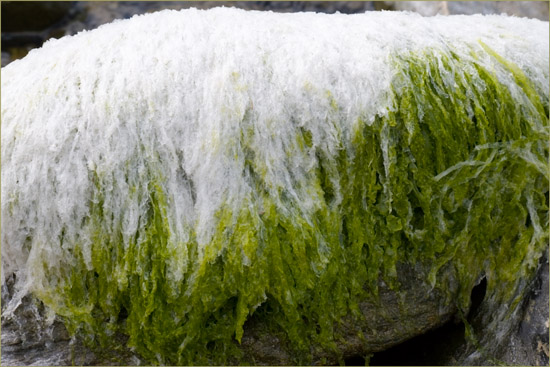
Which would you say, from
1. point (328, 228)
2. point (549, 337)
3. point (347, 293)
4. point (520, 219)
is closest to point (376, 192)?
point (328, 228)

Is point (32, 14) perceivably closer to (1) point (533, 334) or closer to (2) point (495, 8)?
(2) point (495, 8)

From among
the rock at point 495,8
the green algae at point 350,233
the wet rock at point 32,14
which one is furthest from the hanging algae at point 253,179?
the wet rock at point 32,14

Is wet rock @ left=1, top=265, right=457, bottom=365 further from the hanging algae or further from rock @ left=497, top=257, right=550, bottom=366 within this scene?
rock @ left=497, top=257, right=550, bottom=366

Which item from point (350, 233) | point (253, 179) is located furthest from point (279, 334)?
point (253, 179)

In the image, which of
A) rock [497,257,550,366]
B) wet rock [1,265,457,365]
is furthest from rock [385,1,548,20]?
wet rock [1,265,457,365]

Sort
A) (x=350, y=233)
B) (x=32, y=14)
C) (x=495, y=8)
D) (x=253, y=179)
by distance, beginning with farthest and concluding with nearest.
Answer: (x=32, y=14) < (x=495, y=8) < (x=350, y=233) < (x=253, y=179)

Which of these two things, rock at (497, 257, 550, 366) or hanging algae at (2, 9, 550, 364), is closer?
hanging algae at (2, 9, 550, 364)

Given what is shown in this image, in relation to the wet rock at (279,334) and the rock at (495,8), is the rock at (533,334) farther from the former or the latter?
the rock at (495,8)

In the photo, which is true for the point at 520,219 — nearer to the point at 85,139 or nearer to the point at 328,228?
the point at 328,228
